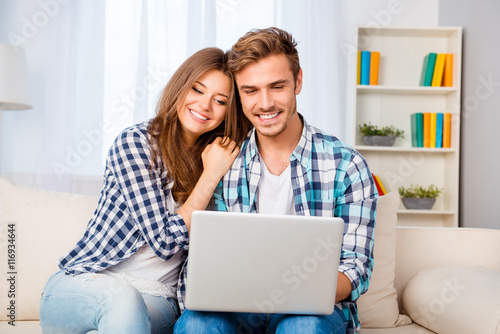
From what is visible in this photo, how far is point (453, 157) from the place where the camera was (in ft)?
11.0

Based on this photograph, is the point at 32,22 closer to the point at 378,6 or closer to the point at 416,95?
the point at 378,6

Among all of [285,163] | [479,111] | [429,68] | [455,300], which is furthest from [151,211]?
[429,68]

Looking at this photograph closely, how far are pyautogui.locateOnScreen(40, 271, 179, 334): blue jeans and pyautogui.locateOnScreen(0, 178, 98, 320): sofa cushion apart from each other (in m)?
0.27

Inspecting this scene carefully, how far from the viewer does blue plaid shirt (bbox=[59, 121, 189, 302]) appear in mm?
1363

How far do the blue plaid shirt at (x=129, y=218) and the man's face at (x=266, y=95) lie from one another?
325 mm

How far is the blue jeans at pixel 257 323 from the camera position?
3.71ft

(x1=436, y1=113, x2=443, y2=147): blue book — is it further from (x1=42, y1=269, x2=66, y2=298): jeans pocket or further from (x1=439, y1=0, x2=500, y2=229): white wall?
(x1=42, y1=269, x2=66, y2=298): jeans pocket

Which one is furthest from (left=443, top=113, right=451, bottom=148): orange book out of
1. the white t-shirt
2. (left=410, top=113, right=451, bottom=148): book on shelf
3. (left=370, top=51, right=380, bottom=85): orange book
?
the white t-shirt

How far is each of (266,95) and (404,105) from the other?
7.58 feet

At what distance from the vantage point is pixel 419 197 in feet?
11.0

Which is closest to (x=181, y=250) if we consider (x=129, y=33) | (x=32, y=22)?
(x=129, y=33)

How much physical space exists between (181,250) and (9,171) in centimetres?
228

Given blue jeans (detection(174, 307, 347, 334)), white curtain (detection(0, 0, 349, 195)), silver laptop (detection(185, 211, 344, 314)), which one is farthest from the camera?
white curtain (detection(0, 0, 349, 195))

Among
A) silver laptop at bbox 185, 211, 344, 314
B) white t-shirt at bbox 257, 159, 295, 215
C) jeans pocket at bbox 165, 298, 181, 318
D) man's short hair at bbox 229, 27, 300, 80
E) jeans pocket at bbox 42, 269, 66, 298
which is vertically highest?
man's short hair at bbox 229, 27, 300, 80
